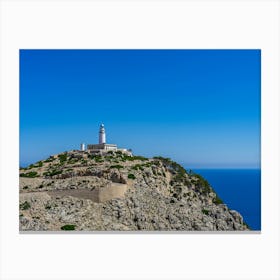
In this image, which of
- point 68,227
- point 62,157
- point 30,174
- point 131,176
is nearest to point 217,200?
point 131,176

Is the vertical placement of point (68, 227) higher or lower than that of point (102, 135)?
lower

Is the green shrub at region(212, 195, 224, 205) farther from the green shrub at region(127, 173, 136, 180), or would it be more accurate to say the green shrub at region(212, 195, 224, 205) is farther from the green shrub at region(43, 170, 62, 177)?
the green shrub at region(43, 170, 62, 177)

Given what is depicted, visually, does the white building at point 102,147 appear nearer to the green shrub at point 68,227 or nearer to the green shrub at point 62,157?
the green shrub at point 62,157

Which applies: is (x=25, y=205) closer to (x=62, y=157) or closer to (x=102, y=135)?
(x=102, y=135)

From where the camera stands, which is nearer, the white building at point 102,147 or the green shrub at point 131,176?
the green shrub at point 131,176

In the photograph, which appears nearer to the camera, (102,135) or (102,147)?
(102,135)

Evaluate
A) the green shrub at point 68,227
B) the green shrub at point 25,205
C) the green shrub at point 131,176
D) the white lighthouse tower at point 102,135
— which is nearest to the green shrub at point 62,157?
the white lighthouse tower at point 102,135
